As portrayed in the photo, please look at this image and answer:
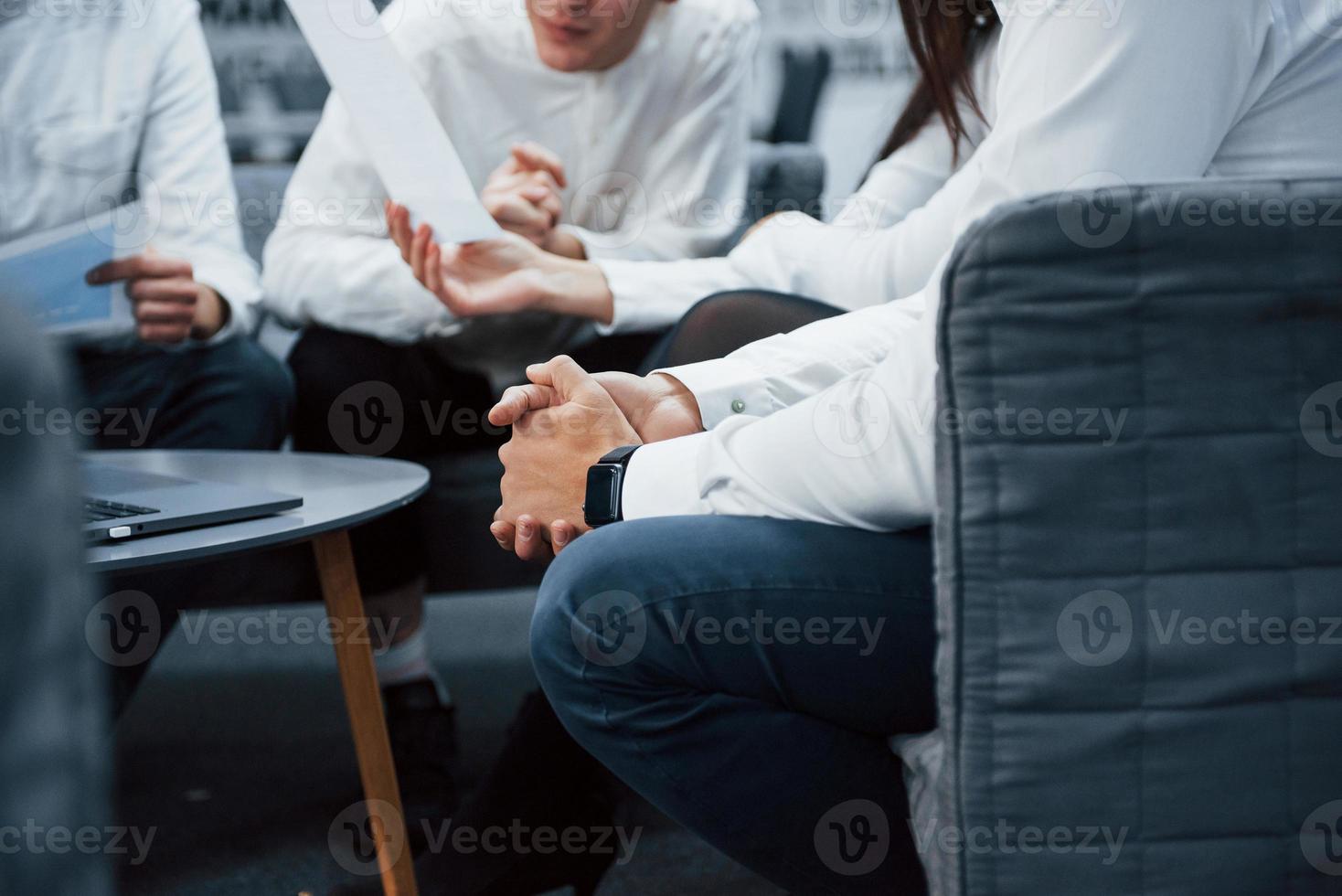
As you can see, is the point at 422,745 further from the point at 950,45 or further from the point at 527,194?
the point at 950,45

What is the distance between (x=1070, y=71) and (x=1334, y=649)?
0.33 meters

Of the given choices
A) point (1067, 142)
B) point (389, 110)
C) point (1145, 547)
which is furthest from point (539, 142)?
point (1145, 547)

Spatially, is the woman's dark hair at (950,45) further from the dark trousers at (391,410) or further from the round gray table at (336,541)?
the round gray table at (336,541)

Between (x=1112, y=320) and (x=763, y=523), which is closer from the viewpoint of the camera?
(x=1112, y=320)

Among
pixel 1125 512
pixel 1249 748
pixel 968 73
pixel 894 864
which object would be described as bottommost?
pixel 894 864

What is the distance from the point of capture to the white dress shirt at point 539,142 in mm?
1542

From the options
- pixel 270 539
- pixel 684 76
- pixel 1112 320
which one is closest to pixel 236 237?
pixel 684 76

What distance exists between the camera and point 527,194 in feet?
4.86

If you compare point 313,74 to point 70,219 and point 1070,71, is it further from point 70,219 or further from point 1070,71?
point 1070,71

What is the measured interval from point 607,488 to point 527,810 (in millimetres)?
339

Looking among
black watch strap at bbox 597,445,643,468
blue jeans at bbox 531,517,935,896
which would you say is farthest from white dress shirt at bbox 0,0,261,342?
blue jeans at bbox 531,517,935,896

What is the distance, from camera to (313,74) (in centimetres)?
464

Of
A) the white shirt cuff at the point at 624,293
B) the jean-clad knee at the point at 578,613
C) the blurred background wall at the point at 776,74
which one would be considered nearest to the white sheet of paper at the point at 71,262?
the white shirt cuff at the point at 624,293

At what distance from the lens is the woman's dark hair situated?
3.64 ft
